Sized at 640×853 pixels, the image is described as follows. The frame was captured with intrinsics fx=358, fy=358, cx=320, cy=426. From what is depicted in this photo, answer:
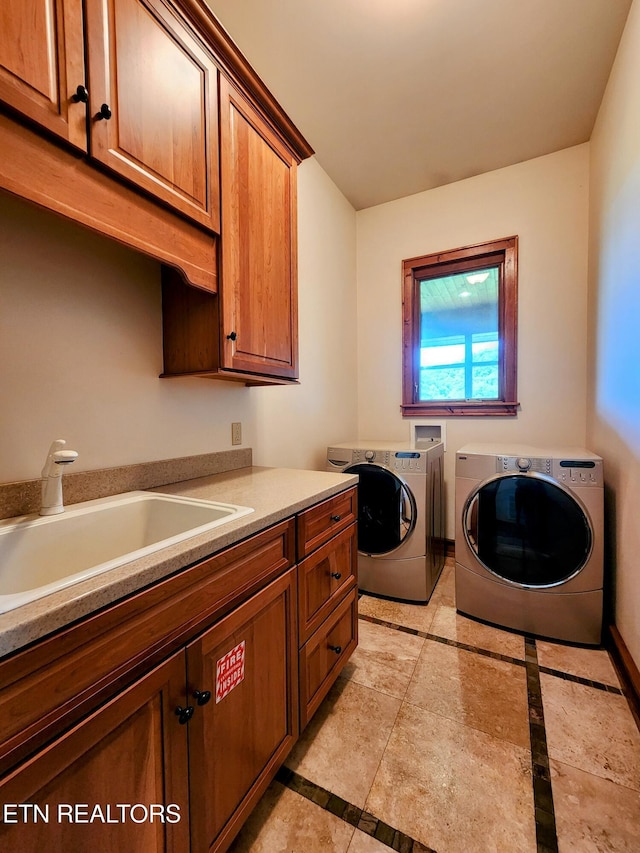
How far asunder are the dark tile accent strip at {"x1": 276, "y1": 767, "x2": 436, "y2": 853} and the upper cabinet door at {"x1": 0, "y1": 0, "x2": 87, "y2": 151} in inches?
72.6

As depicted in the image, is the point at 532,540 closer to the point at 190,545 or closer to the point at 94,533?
the point at 190,545

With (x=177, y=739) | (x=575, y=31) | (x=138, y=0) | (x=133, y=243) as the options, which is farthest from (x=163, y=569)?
(x=575, y=31)

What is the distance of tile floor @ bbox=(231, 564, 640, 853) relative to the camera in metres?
0.97

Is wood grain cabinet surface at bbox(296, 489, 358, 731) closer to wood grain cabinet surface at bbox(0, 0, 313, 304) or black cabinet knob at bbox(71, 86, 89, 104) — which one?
wood grain cabinet surface at bbox(0, 0, 313, 304)

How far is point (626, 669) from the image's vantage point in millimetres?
1506

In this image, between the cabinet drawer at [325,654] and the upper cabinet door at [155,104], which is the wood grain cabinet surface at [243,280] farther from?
the cabinet drawer at [325,654]

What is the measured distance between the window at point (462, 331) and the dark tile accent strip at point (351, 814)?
7.41 ft

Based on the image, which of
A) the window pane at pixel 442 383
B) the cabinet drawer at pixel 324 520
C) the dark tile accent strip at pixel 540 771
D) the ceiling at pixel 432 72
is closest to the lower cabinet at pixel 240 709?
the cabinet drawer at pixel 324 520

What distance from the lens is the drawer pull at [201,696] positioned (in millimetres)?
759

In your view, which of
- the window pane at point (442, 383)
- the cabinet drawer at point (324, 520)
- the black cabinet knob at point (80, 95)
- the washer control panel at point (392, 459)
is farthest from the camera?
the window pane at point (442, 383)

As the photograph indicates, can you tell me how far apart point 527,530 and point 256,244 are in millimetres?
1869

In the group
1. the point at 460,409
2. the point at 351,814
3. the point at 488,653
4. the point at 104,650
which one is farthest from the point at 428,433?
the point at 104,650

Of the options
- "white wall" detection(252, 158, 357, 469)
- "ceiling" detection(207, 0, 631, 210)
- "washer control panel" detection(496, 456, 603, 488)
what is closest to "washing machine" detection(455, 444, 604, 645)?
"washer control panel" detection(496, 456, 603, 488)

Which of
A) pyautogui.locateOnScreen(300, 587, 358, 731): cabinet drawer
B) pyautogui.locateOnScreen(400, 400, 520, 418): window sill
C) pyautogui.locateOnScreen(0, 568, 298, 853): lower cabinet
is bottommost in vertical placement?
pyautogui.locateOnScreen(300, 587, 358, 731): cabinet drawer
